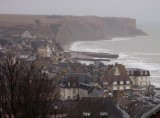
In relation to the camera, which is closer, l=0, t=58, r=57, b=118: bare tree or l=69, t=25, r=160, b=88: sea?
l=0, t=58, r=57, b=118: bare tree

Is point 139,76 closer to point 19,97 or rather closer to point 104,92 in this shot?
point 104,92

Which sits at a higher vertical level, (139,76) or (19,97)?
(19,97)

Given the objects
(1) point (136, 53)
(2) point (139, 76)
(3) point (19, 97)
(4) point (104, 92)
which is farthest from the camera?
(1) point (136, 53)

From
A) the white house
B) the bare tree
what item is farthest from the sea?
the bare tree

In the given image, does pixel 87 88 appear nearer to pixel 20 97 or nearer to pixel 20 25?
pixel 20 97

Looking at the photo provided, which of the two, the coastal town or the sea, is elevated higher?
the coastal town

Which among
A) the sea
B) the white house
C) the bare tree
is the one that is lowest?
the sea

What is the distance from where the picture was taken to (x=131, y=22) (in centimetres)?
15825

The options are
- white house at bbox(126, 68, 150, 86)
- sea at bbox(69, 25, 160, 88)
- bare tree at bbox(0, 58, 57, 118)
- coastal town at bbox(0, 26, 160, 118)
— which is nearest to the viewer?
bare tree at bbox(0, 58, 57, 118)

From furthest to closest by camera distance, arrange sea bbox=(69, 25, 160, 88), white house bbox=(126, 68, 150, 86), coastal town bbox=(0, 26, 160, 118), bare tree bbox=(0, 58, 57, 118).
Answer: sea bbox=(69, 25, 160, 88) < white house bbox=(126, 68, 150, 86) < coastal town bbox=(0, 26, 160, 118) < bare tree bbox=(0, 58, 57, 118)

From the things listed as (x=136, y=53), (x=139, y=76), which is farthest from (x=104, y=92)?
(x=136, y=53)

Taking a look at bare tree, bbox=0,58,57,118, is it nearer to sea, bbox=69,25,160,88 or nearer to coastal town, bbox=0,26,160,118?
coastal town, bbox=0,26,160,118

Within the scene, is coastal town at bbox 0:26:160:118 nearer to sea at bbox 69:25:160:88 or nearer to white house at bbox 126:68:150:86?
white house at bbox 126:68:150:86

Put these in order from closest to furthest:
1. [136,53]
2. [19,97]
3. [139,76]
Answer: [19,97] < [139,76] < [136,53]
